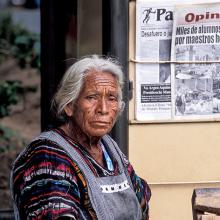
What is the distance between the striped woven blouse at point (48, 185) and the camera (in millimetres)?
3051

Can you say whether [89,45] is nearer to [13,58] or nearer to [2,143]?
[2,143]

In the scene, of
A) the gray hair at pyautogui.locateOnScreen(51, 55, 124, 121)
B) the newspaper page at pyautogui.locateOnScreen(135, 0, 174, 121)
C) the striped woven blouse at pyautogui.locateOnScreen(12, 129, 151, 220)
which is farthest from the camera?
the newspaper page at pyautogui.locateOnScreen(135, 0, 174, 121)

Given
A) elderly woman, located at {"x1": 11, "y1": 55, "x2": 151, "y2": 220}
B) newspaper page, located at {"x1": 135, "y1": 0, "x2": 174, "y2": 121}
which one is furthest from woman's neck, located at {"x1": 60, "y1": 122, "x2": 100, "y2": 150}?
newspaper page, located at {"x1": 135, "y1": 0, "x2": 174, "y2": 121}

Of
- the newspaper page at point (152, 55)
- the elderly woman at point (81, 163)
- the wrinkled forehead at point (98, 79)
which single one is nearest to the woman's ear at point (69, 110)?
the elderly woman at point (81, 163)

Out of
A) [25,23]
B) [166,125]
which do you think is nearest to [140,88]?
[166,125]

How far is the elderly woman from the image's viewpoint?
10.1 ft

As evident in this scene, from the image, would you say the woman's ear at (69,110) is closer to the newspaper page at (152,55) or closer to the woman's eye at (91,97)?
the woman's eye at (91,97)

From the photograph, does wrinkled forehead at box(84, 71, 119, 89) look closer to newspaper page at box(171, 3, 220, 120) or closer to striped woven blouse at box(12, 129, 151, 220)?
striped woven blouse at box(12, 129, 151, 220)

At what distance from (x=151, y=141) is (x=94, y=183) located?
130 centimetres

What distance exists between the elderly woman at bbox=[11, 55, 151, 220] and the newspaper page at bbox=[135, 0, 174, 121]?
35.3 inches

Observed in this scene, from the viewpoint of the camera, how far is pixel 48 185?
3.07 meters

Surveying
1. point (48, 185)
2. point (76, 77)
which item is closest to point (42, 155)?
point (48, 185)

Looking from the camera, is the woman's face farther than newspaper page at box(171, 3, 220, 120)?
No

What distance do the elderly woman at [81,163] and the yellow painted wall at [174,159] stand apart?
0.88m
